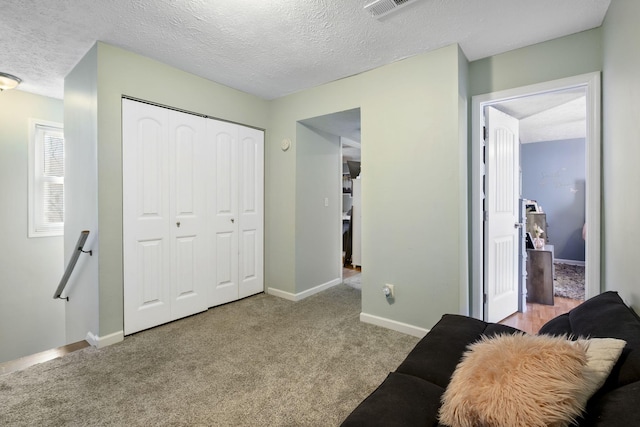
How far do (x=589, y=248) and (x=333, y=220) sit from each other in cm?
261

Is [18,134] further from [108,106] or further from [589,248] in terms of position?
[589,248]

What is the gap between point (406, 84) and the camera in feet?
8.35

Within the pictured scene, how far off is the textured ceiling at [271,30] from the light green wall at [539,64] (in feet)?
0.27

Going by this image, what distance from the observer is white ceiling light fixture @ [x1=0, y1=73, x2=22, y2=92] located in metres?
2.78

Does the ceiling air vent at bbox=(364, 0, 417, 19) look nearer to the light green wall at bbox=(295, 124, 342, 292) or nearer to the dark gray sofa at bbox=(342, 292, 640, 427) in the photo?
the light green wall at bbox=(295, 124, 342, 292)

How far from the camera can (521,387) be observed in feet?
2.41

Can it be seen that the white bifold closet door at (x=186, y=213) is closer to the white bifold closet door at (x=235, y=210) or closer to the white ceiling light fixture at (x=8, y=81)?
the white bifold closet door at (x=235, y=210)

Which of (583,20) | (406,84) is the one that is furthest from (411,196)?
(583,20)

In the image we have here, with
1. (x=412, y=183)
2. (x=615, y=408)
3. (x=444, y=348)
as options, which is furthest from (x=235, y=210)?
(x=615, y=408)

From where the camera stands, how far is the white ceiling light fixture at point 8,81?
2783 mm

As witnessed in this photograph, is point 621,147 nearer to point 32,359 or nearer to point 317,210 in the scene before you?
point 317,210

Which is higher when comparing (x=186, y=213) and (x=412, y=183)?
(x=412, y=183)

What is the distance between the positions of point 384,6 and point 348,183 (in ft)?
16.1

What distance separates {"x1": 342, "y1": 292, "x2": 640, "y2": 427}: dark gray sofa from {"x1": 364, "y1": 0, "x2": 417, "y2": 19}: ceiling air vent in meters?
1.91
